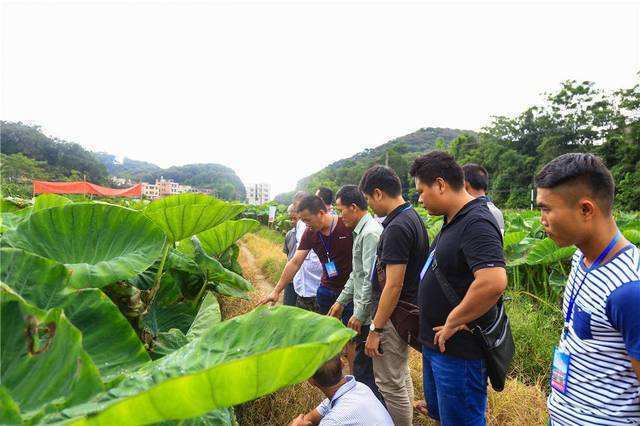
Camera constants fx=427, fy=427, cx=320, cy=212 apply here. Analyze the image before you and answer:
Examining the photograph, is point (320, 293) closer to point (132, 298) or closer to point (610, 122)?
point (132, 298)

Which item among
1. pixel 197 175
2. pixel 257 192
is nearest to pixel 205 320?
pixel 197 175

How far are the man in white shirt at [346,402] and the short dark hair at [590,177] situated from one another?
1.14 m

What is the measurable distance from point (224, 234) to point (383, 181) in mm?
1001

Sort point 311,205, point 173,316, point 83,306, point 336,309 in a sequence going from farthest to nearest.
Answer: point 311,205 < point 336,309 < point 173,316 < point 83,306

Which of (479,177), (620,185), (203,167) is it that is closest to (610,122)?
(620,185)

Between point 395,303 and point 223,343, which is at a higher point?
point 223,343

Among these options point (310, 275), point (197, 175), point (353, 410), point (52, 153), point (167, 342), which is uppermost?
point (52, 153)

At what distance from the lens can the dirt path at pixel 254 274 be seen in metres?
7.07

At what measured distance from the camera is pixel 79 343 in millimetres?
717

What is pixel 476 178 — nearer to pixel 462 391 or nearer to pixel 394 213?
pixel 394 213

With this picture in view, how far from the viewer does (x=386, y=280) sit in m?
2.26

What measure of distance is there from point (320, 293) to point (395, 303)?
133 centimetres

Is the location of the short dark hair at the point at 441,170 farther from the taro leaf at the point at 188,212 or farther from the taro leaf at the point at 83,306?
the taro leaf at the point at 83,306

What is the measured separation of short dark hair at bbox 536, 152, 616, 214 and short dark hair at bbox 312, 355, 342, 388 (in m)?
1.11
